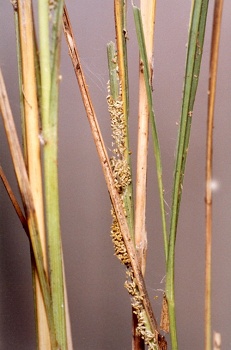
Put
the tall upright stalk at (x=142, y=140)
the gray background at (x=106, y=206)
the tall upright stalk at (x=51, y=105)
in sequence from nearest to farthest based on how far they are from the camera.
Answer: the tall upright stalk at (x=51, y=105), the tall upright stalk at (x=142, y=140), the gray background at (x=106, y=206)

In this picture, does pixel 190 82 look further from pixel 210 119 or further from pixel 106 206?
pixel 106 206

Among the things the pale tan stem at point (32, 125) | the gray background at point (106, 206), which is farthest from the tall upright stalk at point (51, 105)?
the gray background at point (106, 206)

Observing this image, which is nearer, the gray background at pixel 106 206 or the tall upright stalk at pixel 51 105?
the tall upright stalk at pixel 51 105

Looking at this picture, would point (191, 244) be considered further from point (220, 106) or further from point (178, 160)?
point (178, 160)

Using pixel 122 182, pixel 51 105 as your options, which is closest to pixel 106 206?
pixel 122 182

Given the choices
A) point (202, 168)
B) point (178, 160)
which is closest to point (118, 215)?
point (178, 160)

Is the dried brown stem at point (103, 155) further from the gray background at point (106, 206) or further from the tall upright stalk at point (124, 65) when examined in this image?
the gray background at point (106, 206)

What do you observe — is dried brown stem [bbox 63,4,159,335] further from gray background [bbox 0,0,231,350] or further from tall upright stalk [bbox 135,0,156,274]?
gray background [bbox 0,0,231,350]
